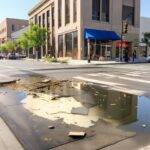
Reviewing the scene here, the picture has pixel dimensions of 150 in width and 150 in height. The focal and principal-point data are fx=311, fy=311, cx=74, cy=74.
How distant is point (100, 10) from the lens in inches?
1813

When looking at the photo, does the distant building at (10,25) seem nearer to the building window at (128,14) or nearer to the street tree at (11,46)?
the street tree at (11,46)

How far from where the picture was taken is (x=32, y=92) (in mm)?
11891

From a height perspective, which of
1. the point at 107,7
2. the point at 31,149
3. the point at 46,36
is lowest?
the point at 31,149

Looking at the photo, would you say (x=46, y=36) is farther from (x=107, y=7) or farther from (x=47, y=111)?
(x=47, y=111)

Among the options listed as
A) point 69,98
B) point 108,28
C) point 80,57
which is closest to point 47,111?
point 69,98

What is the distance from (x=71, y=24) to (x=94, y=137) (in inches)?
1657

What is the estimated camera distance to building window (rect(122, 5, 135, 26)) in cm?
4922

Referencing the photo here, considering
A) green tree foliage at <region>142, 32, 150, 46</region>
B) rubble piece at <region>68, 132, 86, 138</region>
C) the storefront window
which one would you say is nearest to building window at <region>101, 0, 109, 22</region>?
the storefront window

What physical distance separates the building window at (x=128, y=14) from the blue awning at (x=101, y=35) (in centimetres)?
496

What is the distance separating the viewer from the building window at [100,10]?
4534cm

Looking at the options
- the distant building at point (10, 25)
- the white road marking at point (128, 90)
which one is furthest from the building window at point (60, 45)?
the distant building at point (10, 25)

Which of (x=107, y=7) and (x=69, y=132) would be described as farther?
(x=107, y=7)

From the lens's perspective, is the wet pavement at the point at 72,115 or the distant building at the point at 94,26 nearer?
the wet pavement at the point at 72,115

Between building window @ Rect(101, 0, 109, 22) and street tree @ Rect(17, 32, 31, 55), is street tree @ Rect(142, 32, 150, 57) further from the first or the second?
street tree @ Rect(17, 32, 31, 55)
